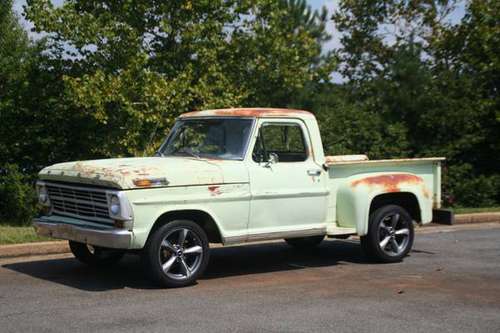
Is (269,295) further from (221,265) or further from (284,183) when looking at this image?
(221,265)

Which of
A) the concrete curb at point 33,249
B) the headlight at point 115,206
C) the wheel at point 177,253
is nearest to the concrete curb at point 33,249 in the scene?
the concrete curb at point 33,249

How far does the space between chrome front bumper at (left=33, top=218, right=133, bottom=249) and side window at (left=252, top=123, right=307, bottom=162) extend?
2173 millimetres

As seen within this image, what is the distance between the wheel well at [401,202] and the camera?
1042cm

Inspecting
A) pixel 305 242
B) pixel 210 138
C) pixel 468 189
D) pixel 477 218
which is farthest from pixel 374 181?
pixel 468 189

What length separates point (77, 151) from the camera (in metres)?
15.4

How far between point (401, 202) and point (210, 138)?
2855 mm

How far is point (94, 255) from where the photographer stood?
385 inches

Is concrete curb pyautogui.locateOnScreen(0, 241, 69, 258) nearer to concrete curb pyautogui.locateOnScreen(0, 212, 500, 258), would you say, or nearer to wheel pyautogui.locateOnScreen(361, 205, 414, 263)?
concrete curb pyautogui.locateOnScreen(0, 212, 500, 258)

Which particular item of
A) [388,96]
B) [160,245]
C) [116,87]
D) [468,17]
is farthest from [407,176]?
[468,17]

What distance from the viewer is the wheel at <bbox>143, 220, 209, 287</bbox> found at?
8258 millimetres

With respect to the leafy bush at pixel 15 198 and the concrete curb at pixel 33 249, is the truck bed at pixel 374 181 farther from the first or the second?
the leafy bush at pixel 15 198

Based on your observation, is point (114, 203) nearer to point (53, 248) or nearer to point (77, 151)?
point (53, 248)

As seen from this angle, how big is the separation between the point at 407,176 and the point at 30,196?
22.0ft

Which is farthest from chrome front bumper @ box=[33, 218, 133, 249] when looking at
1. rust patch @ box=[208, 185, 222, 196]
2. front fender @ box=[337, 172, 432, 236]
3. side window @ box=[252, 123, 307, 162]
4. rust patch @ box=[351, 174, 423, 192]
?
rust patch @ box=[351, 174, 423, 192]
